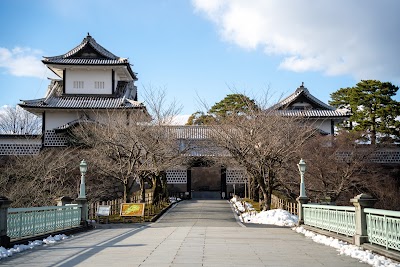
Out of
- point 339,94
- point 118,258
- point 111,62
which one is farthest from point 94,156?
point 339,94

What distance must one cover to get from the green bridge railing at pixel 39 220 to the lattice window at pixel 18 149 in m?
19.3

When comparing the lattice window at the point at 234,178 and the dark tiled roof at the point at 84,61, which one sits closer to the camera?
the dark tiled roof at the point at 84,61

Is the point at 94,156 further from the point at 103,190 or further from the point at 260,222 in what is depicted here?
the point at 260,222

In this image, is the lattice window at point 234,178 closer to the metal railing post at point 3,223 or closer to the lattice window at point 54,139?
the lattice window at point 54,139

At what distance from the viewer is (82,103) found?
3684 centimetres

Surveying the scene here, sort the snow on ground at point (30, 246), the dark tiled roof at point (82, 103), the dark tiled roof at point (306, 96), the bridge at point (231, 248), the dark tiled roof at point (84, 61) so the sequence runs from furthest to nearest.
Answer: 1. the dark tiled roof at point (306, 96)
2. the dark tiled roof at point (84, 61)
3. the dark tiled roof at point (82, 103)
4. the snow on ground at point (30, 246)
5. the bridge at point (231, 248)

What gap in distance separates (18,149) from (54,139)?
9.55ft

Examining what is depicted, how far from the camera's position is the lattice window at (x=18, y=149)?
114ft

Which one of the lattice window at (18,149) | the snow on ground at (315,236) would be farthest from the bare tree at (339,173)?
the lattice window at (18,149)

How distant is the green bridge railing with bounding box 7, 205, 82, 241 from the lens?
11.9 metres

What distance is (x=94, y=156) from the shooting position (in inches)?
1053

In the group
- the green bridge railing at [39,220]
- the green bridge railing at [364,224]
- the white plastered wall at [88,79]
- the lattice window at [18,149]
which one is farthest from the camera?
the white plastered wall at [88,79]

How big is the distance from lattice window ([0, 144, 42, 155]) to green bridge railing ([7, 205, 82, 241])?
19.3 meters

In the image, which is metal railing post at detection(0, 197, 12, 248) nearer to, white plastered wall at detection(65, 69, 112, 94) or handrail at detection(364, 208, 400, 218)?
handrail at detection(364, 208, 400, 218)
